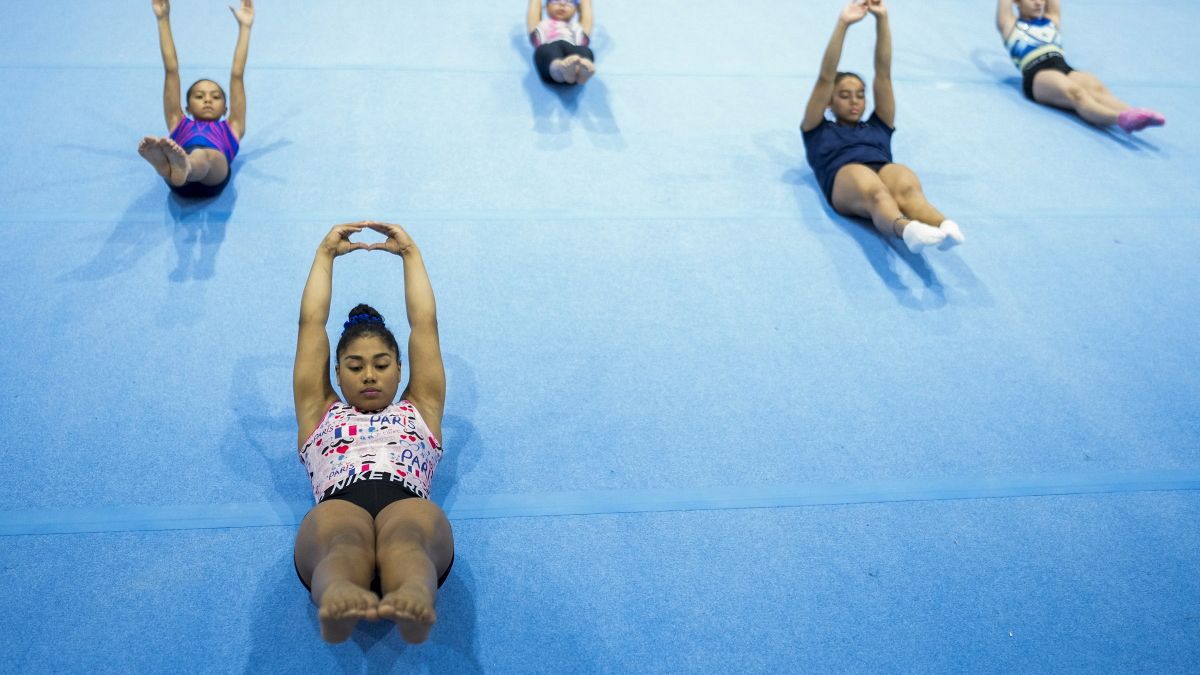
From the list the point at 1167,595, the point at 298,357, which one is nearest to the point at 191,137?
the point at 298,357

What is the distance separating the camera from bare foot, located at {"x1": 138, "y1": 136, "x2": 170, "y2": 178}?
2553 millimetres

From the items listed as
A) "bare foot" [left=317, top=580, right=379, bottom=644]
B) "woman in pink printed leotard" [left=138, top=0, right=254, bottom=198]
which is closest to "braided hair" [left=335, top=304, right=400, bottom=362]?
"bare foot" [left=317, top=580, right=379, bottom=644]

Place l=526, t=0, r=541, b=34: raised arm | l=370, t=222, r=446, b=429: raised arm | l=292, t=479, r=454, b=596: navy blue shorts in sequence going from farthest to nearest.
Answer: l=526, t=0, r=541, b=34: raised arm < l=370, t=222, r=446, b=429: raised arm < l=292, t=479, r=454, b=596: navy blue shorts

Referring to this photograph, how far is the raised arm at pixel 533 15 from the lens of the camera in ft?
13.6

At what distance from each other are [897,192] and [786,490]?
1.51m

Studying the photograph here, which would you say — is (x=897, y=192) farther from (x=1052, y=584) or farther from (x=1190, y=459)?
(x=1052, y=584)

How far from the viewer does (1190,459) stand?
231 cm

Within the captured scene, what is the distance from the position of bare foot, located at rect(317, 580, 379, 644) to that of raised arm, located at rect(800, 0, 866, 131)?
2.57 meters

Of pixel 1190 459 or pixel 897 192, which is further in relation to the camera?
pixel 897 192

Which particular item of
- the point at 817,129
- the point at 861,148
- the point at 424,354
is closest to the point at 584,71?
the point at 817,129

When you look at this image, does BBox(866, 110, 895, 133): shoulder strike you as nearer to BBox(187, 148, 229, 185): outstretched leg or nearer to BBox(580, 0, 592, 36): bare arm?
BBox(580, 0, 592, 36): bare arm

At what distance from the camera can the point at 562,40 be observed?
158 inches

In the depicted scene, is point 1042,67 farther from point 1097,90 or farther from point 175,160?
point 175,160

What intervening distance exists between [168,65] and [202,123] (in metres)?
0.24
